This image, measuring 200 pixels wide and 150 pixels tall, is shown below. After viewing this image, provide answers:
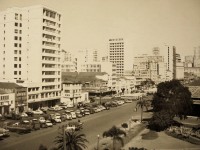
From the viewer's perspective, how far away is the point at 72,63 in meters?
129

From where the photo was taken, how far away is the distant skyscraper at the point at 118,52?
504 ft

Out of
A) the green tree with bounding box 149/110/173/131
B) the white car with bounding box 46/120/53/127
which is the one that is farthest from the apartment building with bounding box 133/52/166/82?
the white car with bounding box 46/120/53/127

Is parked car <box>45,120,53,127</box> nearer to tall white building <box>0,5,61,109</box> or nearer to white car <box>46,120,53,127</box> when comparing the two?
white car <box>46,120,53,127</box>

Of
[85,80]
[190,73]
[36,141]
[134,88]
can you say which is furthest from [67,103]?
[190,73]

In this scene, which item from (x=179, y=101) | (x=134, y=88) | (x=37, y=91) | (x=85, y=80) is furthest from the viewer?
(x=134, y=88)

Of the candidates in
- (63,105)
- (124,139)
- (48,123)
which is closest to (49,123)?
(48,123)

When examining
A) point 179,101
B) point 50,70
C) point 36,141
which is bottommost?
point 36,141

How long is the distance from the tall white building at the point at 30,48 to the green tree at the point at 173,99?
84.3 ft

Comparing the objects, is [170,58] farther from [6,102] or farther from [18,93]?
[6,102]

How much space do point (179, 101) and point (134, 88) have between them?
7006 cm

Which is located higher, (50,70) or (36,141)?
(50,70)

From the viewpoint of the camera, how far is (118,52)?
6078 inches

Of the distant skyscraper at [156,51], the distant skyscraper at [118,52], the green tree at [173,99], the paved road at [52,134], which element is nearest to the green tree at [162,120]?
the green tree at [173,99]

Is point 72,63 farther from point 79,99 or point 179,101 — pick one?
point 179,101
